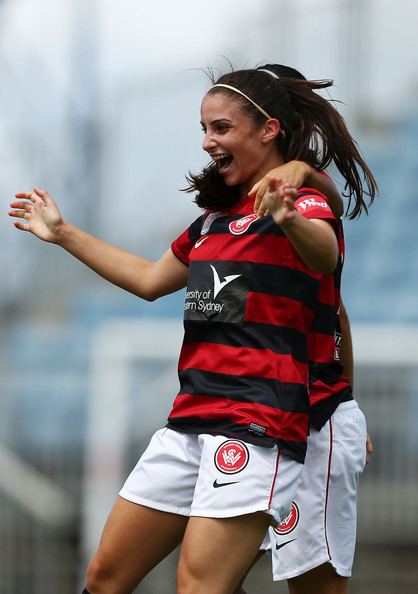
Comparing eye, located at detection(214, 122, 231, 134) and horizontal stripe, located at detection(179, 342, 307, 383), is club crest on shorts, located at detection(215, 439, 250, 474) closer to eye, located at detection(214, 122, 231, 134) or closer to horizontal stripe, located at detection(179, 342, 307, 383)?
horizontal stripe, located at detection(179, 342, 307, 383)

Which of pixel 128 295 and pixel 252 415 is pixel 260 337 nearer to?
pixel 252 415

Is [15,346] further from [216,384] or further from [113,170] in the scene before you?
[216,384]

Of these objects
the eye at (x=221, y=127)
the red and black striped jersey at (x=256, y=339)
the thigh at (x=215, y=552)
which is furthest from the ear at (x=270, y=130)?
the thigh at (x=215, y=552)

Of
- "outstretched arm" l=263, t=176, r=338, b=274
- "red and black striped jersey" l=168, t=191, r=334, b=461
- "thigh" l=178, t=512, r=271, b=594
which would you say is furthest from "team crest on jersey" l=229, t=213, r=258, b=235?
"thigh" l=178, t=512, r=271, b=594

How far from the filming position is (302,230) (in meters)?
3.13

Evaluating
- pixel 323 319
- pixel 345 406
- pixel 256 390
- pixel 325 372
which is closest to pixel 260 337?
pixel 256 390

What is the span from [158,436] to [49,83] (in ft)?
27.8

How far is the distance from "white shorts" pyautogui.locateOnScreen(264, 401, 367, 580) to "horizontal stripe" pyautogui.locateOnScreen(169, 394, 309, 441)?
27cm

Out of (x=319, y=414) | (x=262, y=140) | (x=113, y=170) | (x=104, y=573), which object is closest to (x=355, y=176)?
(x=262, y=140)

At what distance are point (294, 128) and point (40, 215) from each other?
88 centimetres

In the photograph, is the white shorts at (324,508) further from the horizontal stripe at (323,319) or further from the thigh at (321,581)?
the horizontal stripe at (323,319)

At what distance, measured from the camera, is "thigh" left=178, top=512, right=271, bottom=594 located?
10.6ft

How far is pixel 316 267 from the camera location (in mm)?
3264

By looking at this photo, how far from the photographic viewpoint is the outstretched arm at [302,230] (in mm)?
3066
